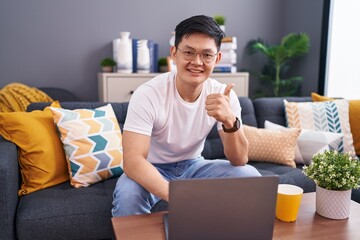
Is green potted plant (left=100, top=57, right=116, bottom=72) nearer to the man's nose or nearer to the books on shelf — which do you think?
the books on shelf

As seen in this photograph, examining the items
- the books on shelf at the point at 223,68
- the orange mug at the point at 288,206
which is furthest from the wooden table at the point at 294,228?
the books on shelf at the point at 223,68

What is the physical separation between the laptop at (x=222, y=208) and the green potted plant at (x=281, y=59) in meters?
2.55

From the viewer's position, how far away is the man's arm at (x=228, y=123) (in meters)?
1.30

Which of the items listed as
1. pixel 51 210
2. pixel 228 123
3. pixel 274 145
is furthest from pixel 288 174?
pixel 51 210

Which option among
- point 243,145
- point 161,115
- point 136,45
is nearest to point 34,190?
point 161,115

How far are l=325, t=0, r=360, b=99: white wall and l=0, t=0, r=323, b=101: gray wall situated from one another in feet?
0.46

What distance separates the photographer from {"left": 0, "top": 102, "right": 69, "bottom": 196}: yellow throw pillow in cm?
159

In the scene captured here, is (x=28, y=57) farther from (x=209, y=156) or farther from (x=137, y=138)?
(x=137, y=138)

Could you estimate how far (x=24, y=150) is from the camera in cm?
159

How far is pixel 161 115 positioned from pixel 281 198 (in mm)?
584

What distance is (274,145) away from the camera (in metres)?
1.98

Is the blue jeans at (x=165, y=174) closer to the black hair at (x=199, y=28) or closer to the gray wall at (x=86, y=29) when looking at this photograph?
the black hair at (x=199, y=28)

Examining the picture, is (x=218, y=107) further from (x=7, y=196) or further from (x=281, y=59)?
(x=281, y=59)

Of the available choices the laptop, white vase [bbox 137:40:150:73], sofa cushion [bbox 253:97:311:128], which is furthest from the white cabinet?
the laptop
